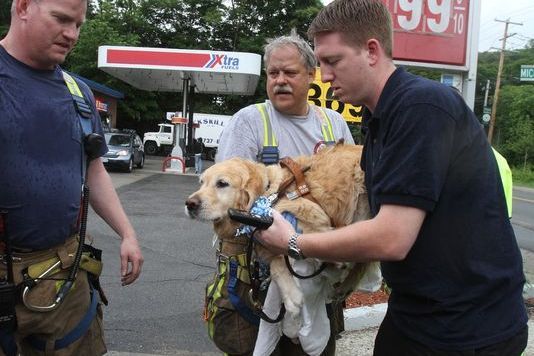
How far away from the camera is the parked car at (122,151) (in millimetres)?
20328

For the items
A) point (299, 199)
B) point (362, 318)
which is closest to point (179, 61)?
point (362, 318)

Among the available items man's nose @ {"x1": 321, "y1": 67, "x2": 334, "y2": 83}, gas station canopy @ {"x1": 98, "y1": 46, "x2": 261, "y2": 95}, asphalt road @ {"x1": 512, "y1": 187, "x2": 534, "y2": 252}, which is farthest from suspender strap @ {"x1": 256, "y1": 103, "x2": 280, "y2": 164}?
gas station canopy @ {"x1": 98, "y1": 46, "x2": 261, "y2": 95}

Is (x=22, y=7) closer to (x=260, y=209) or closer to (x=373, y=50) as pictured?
(x=260, y=209)

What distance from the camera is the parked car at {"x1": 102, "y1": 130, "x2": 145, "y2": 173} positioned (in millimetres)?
20328

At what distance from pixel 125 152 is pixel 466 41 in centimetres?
1717

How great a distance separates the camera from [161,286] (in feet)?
19.9

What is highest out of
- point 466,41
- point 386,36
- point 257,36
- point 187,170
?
point 257,36

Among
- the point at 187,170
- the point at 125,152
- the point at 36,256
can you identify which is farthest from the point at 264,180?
the point at 187,170

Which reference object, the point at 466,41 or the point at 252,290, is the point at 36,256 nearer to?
the point at 252,290

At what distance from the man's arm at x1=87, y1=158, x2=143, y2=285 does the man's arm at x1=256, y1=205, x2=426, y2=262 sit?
1.27 metres

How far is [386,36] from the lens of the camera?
1791 mm

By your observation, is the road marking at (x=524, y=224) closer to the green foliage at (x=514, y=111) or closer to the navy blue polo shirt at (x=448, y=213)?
the navy blue polo shirt at (x=448, y=213)

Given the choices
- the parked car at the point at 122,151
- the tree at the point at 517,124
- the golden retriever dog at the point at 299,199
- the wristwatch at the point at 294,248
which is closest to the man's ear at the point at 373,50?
the wristwatch at the point at 294,248

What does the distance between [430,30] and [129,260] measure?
4366mm
